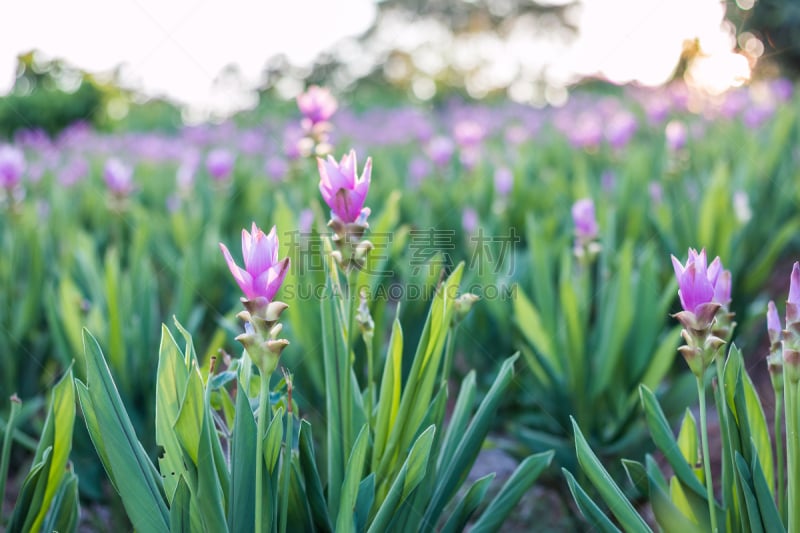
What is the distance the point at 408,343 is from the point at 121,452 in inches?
30.6

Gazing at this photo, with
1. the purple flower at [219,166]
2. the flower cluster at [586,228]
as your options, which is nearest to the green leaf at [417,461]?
the flower cluster at [586,228]

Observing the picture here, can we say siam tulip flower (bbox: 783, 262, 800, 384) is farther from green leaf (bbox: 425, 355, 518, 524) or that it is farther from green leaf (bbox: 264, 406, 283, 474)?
green leaf (bbox: 264, 406, 283, 474)

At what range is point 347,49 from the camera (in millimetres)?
17812

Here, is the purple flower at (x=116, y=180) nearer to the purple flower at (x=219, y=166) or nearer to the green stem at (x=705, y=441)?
the purple flower at (x=219, y=166)

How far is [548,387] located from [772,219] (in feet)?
4.43

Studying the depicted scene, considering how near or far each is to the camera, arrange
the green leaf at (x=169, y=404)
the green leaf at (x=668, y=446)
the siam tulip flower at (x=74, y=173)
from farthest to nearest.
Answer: the siam tulip flower at (x=74, y=173) → the green leaf at (x=668, y=446) → the green leaf at (x=169, y=404)

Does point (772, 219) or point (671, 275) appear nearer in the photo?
point (671, 275)

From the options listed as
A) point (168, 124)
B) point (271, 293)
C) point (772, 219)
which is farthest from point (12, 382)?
point (168, 124)

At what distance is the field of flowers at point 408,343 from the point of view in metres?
0.94

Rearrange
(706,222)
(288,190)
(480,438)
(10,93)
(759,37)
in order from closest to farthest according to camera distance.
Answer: (480,438), (706,222), (288,190), (10,93), (759,37)

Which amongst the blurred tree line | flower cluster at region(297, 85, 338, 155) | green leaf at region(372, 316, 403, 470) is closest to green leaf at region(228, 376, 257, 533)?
green leaf at region(372, 316, 403, 470)

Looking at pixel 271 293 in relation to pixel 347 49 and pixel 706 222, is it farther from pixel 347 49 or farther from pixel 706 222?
pixel 347 49

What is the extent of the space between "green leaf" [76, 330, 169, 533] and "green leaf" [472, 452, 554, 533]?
1.64 feet

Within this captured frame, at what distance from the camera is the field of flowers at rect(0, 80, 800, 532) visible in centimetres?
94
